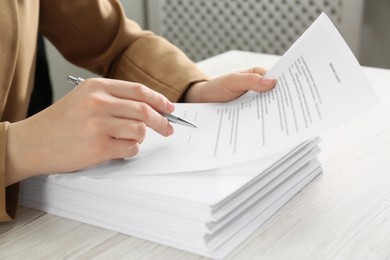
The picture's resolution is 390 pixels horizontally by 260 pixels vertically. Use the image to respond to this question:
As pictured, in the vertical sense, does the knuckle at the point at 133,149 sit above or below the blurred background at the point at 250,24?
above

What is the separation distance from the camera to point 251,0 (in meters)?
2.54

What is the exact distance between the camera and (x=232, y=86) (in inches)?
36.4

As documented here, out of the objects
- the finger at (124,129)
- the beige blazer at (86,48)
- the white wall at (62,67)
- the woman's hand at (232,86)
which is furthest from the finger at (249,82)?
the white wall at (62,67)

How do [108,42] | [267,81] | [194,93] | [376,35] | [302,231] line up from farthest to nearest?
[376,35]
[108,42]
[194,93]
[267,81]
[302,231]

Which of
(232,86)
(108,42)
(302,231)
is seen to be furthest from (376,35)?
(302,231)

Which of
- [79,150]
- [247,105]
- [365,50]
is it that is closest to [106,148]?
[79,150]

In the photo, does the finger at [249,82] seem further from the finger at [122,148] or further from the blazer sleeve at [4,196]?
the blazer sleeve at [4,196]

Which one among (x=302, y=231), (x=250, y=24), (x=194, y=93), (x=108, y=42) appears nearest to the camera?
(x=302, y=231)

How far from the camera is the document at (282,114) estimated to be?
27.5 inches

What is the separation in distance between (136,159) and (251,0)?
1.90 m

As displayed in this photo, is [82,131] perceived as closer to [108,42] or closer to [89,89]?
[89,89]

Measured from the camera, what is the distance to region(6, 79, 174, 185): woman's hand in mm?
708

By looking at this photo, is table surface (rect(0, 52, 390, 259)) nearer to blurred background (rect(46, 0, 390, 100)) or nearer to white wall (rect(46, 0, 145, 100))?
blurred background (rect(46, 0, 390, 100))

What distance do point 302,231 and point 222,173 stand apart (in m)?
0.10
